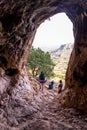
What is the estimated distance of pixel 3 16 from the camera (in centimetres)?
1869

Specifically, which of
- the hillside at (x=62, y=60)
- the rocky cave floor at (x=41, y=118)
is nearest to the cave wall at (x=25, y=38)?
the rocky cave floor at (x=41, y=118)

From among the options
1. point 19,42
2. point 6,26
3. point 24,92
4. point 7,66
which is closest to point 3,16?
point 6,26

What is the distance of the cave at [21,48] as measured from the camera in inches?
783

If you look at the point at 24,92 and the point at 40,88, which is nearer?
the point at 24,92

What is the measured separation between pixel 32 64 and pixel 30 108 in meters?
29.6

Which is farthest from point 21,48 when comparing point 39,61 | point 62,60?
point 62,60

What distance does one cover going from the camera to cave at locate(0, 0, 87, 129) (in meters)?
19.9

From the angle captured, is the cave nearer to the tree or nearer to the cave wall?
the cave wall

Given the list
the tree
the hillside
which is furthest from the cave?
the hillside

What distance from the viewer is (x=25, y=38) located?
26.0 m

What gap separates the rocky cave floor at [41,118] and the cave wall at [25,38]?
1.68 meters

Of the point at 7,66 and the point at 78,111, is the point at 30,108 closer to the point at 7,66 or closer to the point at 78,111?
the point at 78,111

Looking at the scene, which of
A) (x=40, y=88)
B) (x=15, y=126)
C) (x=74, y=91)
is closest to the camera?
(x=15, y=126)

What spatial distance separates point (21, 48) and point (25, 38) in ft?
5.33
